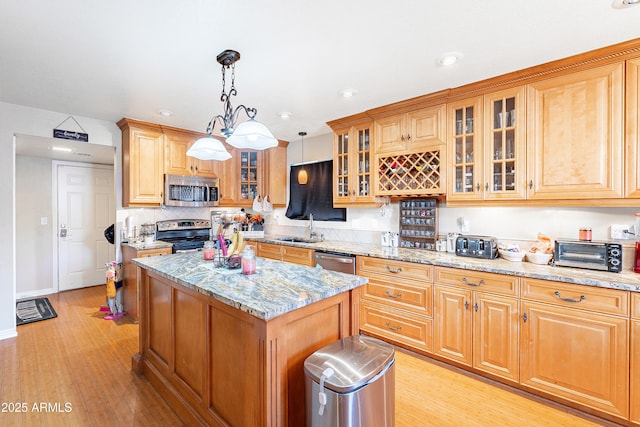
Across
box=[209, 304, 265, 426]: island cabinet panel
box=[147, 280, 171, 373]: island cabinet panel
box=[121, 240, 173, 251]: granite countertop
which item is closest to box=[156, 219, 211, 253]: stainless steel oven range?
box=[121, 240, 173, 251]: granite countertop

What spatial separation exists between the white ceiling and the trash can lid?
6.04 feet

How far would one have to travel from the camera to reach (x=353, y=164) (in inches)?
140

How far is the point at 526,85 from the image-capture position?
2.38 m

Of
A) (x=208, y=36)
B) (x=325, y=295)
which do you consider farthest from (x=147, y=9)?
(x=325, y=295)

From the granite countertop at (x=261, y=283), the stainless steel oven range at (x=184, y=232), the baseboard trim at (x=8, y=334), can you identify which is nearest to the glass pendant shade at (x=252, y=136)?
the granite countertop at (x=261, y=283)

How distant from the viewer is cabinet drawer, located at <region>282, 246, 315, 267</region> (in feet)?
11.7

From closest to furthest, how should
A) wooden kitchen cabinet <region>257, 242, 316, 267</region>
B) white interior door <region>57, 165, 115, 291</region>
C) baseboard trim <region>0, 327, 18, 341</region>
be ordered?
baseboard trim <region>0, 327, 18, 341</region>, wooden kitchen cabinet <region>257, 242, 316, 267</region>, white interior door <region>57, 165, 115, 291</region>

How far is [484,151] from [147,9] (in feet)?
8.73

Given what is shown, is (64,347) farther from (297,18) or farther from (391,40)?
(391,40)

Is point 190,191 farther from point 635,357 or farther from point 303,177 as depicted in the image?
point 635,357

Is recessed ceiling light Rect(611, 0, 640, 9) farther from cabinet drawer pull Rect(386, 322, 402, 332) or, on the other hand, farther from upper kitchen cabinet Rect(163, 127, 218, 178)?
upper kitchen cabinet Rect(163, 127, 218, 178)

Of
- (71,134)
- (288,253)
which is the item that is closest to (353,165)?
(288,253)

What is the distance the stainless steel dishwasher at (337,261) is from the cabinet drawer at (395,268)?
74 mm

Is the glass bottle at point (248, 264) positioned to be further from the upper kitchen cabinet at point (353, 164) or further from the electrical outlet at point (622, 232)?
the electrical outlet at point (622, 232)
